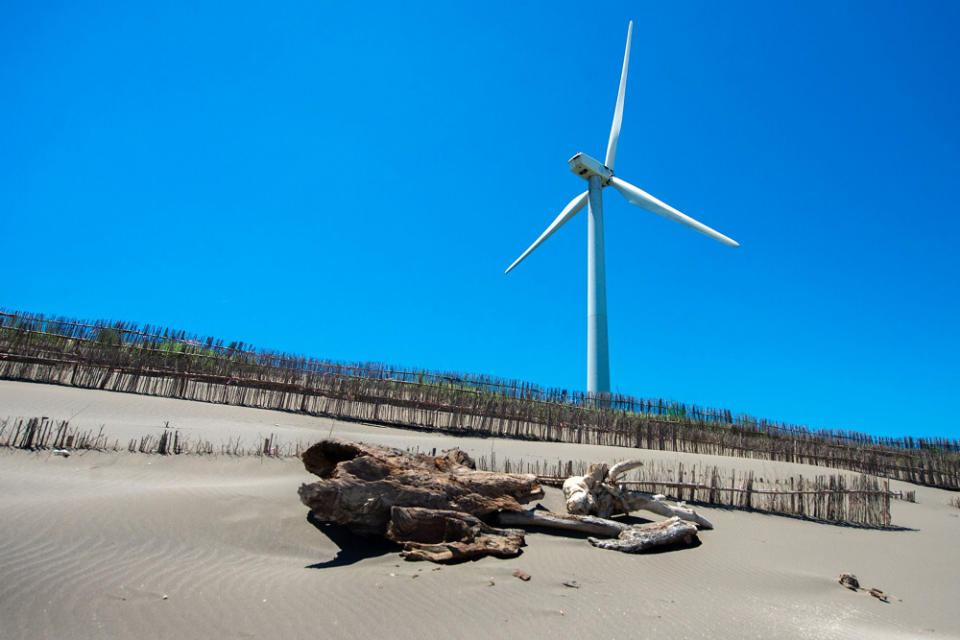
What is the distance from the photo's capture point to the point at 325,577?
14.5 ft

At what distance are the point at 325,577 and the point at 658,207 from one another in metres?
24.6

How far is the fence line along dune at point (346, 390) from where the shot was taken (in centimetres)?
1470

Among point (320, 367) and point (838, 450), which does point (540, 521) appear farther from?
point (838, 450)

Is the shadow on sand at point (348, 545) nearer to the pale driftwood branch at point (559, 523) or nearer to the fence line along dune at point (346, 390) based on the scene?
the pale driftwood branch at point (559, 523)

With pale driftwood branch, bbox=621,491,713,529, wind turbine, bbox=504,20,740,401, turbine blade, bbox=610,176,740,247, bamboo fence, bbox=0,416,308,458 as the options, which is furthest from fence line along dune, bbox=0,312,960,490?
turbine blade, bbox=610,176,740,247

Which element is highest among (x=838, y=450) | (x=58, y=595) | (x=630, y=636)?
(x=838, y=450)

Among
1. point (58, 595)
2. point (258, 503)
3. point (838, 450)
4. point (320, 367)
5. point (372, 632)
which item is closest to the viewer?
point (372, 632)

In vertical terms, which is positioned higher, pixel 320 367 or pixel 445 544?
pixel 320 367

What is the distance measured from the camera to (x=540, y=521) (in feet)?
20.8

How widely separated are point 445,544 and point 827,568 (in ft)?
16.0

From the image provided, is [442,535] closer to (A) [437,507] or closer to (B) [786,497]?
(A) [437,507]

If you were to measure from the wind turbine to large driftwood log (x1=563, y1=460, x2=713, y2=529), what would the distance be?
1252 centimetres

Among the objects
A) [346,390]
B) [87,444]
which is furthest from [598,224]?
[87,444]

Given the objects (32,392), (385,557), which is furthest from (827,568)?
(32,392)
